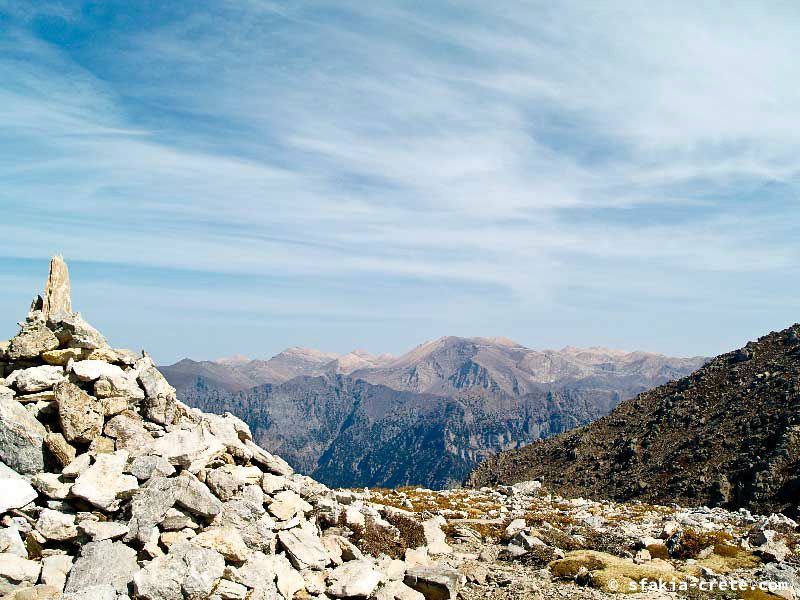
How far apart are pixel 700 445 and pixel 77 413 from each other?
279 ft

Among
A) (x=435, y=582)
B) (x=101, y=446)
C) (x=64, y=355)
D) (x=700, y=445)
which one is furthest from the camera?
(x=700, y=445)

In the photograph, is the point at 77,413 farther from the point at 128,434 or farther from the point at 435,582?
the point at 435,582

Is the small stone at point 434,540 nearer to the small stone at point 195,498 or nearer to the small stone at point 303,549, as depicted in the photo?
the small stone at point 303,549

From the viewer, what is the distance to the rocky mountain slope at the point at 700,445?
71500 millimetres

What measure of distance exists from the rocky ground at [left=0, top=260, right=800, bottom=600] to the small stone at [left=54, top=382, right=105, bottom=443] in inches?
1.9

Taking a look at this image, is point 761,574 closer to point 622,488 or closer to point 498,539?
point 498,539

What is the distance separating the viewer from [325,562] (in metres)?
19.8

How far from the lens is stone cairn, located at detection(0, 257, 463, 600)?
15898 mm

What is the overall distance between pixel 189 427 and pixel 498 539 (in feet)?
55.6

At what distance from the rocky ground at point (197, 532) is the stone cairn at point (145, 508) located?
0.17ft

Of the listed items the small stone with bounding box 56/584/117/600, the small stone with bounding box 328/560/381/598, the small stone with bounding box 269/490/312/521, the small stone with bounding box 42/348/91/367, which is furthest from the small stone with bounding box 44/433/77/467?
the small stone with bounding box 328/560/381/598

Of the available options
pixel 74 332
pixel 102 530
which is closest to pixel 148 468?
pixel 102 530

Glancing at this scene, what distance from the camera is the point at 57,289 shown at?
3167 centimetres

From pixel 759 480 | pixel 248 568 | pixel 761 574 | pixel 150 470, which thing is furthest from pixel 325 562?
pixel 759 480
